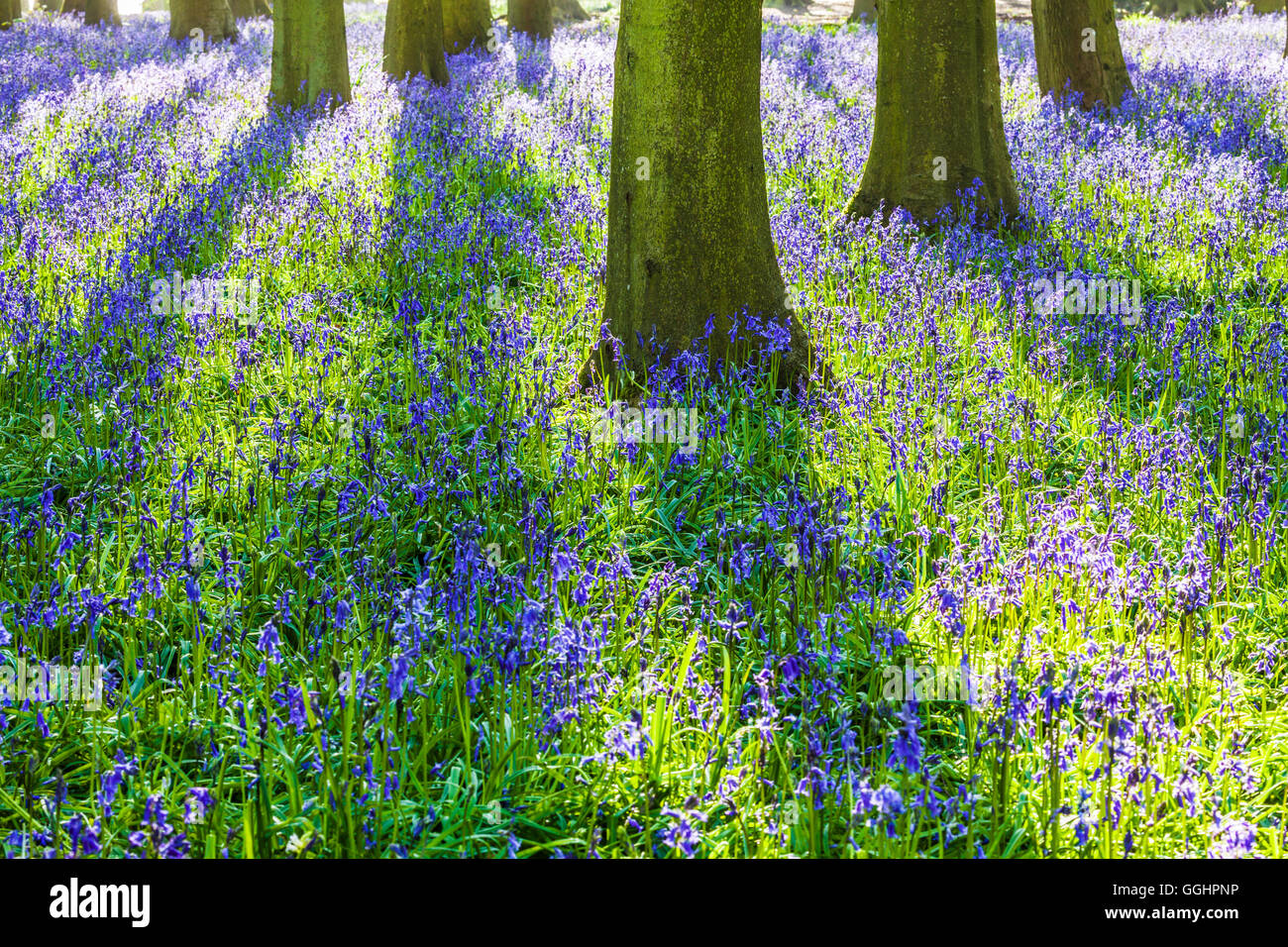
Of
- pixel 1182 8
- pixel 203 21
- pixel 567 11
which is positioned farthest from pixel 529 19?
pixel 1182 8

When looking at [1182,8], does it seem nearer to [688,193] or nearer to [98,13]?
[98,13]

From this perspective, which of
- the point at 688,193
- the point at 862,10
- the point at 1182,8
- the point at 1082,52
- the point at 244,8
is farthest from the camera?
the point at 1182,8

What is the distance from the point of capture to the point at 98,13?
25.6 m

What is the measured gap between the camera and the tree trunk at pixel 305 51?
12398 mm

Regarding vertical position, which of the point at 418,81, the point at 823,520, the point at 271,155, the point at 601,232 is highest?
the point at 418,81

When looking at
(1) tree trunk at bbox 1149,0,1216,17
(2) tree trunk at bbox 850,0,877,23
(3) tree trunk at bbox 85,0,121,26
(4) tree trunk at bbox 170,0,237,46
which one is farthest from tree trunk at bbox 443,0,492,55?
(1) tree trunk at bbox 1149,0,1216,17

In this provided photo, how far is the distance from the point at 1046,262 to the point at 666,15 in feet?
11.8

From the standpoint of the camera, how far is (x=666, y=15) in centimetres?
531

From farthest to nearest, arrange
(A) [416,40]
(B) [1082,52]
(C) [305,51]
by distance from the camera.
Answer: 1. (A) [416,40]
2. (B) [1082,52]
3. (C) [305,51]

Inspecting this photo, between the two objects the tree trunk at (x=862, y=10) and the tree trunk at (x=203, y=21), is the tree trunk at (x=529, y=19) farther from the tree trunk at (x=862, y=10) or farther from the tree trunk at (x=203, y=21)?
the tree trunk at (x=862, y=10)

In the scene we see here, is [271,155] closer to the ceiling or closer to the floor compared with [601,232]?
closer to the ceiling

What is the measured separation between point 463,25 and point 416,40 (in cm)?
214
